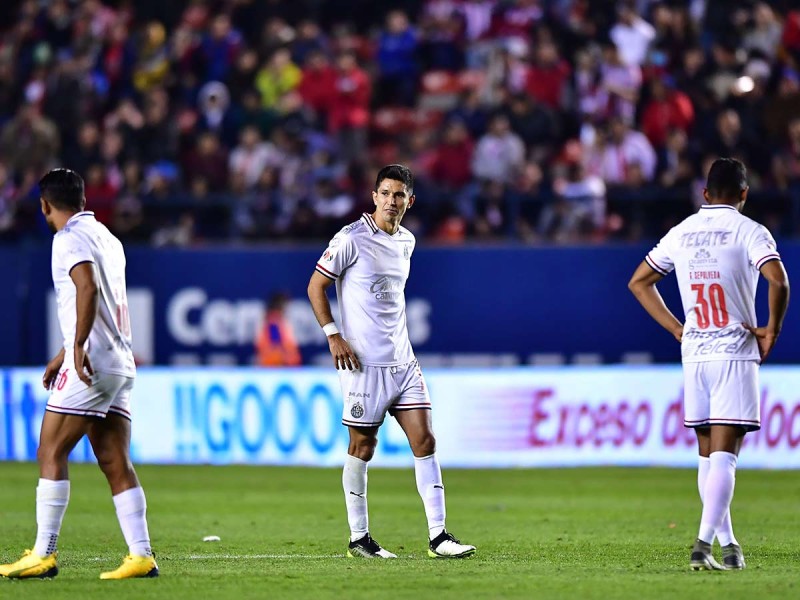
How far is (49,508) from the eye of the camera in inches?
315

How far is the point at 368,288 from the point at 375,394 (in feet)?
2.11

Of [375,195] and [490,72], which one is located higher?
[490,72]

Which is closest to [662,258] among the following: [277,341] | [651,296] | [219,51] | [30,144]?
[651,296]

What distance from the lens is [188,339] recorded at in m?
21.0

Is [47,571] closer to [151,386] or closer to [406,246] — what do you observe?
[406,246]

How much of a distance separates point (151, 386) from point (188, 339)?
9.22ft

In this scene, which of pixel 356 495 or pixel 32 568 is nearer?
pixel 32 568

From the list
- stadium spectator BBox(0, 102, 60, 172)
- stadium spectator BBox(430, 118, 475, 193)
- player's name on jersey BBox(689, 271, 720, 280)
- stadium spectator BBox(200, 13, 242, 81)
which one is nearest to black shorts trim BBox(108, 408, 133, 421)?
player's name on jersey BBox(689, 271, 720, 280)

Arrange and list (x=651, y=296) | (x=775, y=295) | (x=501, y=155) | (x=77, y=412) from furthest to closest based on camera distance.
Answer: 1. (x=501, y=155)
2. (x=651, y=296)
3. (x=775, y=295)
4. (x=77, y=412)

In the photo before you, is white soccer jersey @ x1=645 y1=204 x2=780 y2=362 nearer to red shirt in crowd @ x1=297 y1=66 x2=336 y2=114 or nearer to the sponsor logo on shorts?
the sponsor logo on shorts

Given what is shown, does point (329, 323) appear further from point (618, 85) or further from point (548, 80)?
point (548, 80)

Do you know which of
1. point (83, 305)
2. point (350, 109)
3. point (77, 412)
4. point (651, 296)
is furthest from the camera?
point (350, 109)

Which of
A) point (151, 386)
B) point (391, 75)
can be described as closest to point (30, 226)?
point (151, 386)

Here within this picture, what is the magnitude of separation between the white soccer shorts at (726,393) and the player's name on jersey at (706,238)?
651mm
